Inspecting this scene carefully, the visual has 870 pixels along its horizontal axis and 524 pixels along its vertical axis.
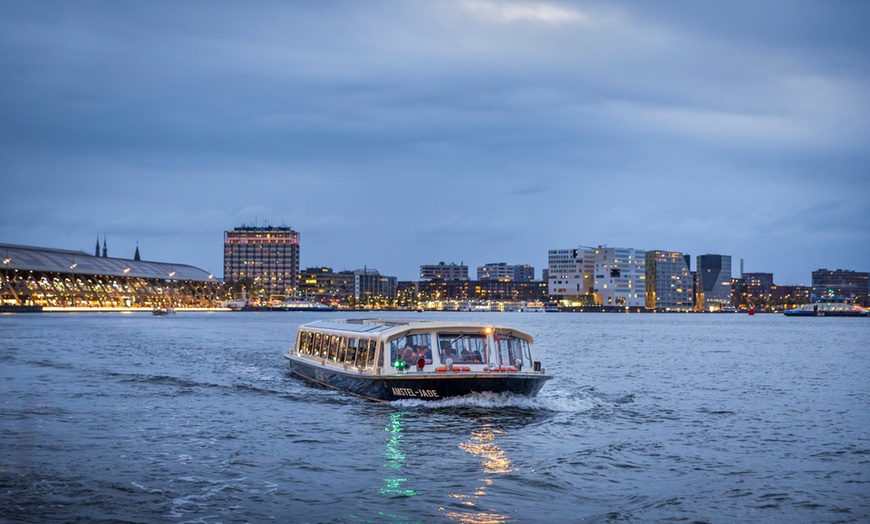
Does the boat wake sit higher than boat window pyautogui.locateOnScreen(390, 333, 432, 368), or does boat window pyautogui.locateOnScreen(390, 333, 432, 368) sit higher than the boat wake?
boat window pyautogui.locateOnScreen(390, 333, 432, 368)

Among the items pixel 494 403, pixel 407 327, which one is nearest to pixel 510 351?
pixel 494 403

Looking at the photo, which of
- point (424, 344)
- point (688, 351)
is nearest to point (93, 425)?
point (424, 344)

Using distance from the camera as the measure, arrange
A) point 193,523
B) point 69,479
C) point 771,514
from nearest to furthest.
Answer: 1. point 193,523
2. point 771,514
3. point 69,479

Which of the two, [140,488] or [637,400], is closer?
[140,488]

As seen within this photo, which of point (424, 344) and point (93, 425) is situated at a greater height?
point (424, 344)

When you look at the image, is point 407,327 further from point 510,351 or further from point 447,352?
point 510,351

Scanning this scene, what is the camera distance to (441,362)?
31.6 m

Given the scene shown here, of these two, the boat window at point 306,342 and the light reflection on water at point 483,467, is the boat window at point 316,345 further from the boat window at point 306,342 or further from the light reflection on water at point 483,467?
the light reflection on water at point 483,467

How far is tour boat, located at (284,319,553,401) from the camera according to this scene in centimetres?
3077

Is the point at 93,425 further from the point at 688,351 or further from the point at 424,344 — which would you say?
the point at 688,351

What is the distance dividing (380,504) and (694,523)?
6.16m

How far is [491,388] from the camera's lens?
101 feet

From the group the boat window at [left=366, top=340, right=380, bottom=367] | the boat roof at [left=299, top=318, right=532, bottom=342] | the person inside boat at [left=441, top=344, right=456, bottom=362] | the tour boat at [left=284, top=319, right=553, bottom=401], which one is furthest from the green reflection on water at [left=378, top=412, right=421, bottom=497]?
the boat roof at [left=299, top=318, right=532, bottom=342]

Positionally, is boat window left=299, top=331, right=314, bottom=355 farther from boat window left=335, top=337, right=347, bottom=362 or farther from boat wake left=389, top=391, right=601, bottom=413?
boat wake left=389, top=391, right=601, bottom=413
